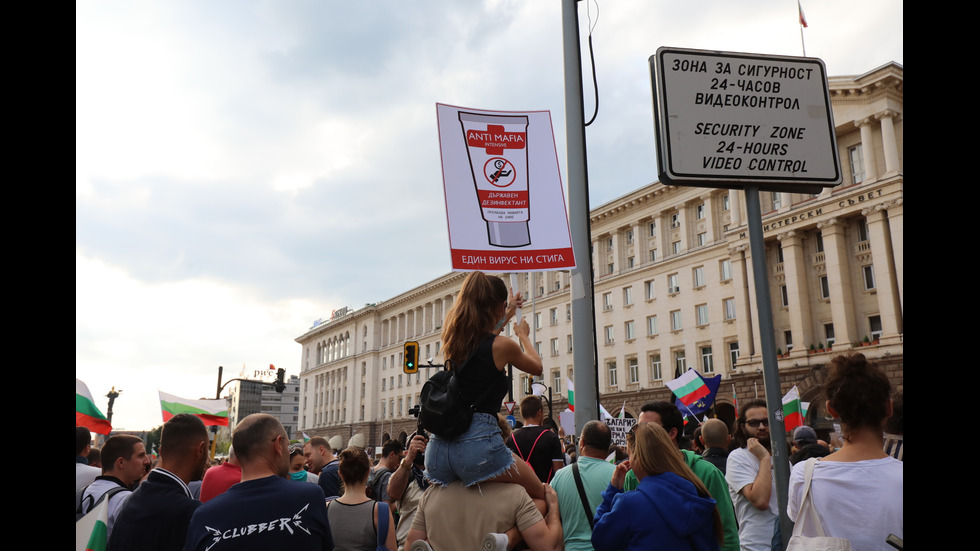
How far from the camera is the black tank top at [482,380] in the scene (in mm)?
3135

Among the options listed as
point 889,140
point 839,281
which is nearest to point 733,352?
point 839,281

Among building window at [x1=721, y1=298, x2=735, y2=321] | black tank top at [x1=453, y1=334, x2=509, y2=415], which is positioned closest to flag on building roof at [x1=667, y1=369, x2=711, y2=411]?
black tank top at [x1=453, y1=334, x2=509, y2=415]

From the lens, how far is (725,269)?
44.4m

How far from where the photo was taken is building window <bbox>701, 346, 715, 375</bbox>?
43688 mm

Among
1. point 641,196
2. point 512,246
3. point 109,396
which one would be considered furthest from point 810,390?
point 109,396

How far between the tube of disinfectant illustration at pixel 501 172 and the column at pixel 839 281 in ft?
116

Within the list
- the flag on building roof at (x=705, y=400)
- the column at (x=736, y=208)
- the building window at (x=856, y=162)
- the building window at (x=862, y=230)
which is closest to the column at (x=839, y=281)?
the building window at (x=862, y=230)

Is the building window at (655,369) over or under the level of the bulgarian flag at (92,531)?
over

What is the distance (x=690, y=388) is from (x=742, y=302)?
92.2 feet

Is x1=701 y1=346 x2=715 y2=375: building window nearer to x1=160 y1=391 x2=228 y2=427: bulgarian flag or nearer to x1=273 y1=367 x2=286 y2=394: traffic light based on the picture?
x1=273 y1=367 x2=286 y2=394: traffic light

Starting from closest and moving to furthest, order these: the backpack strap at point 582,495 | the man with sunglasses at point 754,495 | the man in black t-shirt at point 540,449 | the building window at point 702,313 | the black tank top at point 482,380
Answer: the black tank top at point 482,380, the backpack strap at point 582,495, the man with sunglasses at point 754,495, the man in black t-shirt at point 540,449, the building window at point 702,313

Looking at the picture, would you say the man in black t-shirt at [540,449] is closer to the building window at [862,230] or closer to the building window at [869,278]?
the building window at [869,278]
